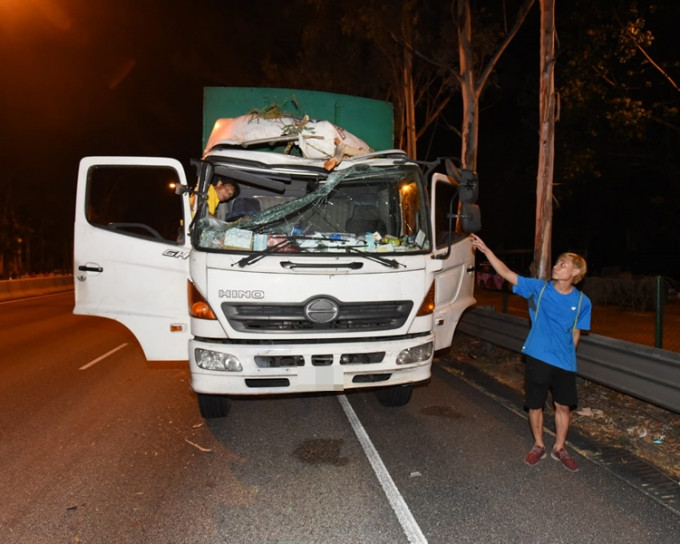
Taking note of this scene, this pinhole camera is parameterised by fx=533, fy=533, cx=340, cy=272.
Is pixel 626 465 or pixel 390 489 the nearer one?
pixel 390 489

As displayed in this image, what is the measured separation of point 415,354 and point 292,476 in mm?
1542

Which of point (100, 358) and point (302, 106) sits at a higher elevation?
point (302, 106)

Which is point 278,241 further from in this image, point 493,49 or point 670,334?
point 493,49

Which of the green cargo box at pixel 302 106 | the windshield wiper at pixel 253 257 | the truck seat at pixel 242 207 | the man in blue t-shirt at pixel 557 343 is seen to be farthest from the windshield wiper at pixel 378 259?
the green cargo box at pixel 302 106

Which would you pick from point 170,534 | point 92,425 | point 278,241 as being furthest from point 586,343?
point 92,425

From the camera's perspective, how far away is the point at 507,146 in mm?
29859

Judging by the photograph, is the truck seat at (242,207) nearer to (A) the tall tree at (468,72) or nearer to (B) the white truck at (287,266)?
(B) the white truck at (287,266)

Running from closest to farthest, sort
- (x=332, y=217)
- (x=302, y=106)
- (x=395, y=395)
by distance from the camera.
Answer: (x=332, y=217) → (x=395, y=395) → (x=302, y=106)

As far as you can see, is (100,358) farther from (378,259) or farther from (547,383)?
(547,383)

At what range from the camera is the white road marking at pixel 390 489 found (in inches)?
126

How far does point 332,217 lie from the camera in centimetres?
529

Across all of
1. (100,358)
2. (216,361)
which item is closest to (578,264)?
(216,361)

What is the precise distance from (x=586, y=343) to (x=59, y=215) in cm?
5382

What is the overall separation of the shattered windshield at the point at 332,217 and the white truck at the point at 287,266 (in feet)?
0.04
